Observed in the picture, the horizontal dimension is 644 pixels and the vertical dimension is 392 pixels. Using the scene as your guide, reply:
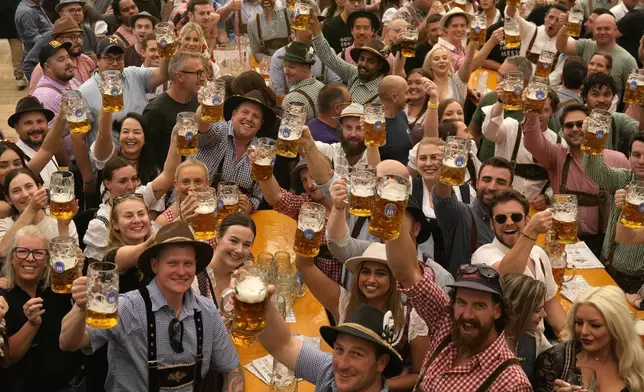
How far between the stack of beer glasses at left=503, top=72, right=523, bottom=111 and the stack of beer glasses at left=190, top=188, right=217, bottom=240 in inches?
80.4

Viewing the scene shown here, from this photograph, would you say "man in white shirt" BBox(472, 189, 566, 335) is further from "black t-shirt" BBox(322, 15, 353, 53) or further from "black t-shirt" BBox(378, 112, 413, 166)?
"black t-shirt" BBox(322, 15, 353, 53)

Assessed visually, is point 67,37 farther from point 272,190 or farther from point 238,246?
point 238,246

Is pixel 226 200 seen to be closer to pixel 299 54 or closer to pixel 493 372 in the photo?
pixel 493 372

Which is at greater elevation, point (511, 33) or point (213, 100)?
point (213, 100)

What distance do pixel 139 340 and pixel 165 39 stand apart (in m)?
3.53

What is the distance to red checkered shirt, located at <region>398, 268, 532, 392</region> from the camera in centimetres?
372

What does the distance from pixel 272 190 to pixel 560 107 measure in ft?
9.50

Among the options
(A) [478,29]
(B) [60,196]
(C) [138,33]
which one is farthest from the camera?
(C) [138,33]

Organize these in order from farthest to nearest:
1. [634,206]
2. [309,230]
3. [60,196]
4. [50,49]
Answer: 1. [50,49]
2. [634,206]
3. [60,196]
4. [309,230]

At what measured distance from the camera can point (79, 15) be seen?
9352 mm

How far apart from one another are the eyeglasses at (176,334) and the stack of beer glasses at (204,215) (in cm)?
88

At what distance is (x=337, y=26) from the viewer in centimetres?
943

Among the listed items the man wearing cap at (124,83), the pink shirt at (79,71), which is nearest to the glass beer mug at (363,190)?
the man wearing cap at (124,83)

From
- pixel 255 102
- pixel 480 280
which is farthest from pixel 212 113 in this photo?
pixel 480 280
